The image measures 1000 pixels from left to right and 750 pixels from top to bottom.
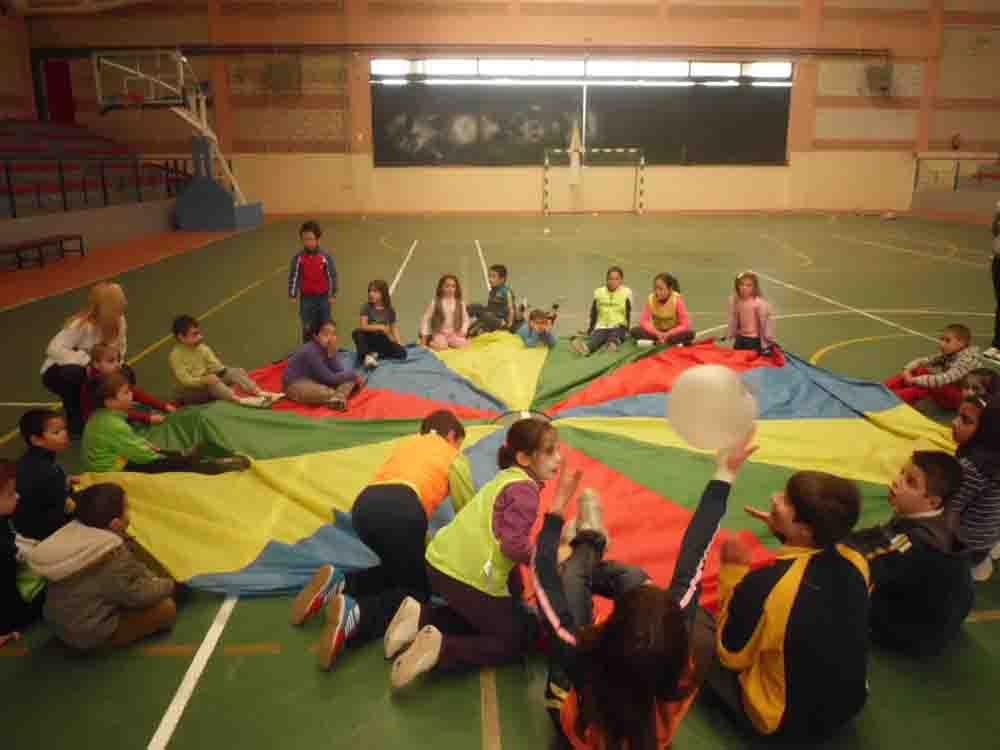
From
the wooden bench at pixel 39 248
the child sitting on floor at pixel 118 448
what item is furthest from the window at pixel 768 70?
the child sitting on floor at pixel 118 448

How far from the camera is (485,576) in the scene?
9.53ft

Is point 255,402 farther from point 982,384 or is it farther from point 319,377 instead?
point 982,384

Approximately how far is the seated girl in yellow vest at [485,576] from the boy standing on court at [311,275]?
186 inches

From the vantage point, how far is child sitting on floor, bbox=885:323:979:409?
18.7 ft

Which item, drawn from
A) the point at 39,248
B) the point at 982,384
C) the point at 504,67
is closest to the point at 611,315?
the point at 982,384

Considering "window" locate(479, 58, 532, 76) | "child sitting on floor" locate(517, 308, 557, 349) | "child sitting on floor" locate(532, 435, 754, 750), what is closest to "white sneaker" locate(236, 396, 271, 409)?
"child sitting on floor" locate(517, 308, 557, 349)

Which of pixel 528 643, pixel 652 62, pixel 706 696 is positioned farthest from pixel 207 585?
pixel 652 62

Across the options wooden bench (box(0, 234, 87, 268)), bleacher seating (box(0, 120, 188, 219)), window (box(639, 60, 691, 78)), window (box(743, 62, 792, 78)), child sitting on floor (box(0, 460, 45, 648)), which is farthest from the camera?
window (box(743, 62, 792, 78))

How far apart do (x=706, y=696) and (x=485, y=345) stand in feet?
15.3

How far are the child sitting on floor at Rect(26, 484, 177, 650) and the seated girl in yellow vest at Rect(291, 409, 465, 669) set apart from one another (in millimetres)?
715

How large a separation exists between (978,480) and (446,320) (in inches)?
193

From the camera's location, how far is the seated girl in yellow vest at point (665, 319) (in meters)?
7.17

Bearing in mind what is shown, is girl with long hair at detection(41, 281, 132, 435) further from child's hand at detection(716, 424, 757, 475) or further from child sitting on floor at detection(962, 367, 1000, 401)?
child sitting on floor at detection(962, 367, 1000, 401)

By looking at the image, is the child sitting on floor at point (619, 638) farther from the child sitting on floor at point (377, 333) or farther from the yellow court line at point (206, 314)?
the yellow court line at point (206, 314)
